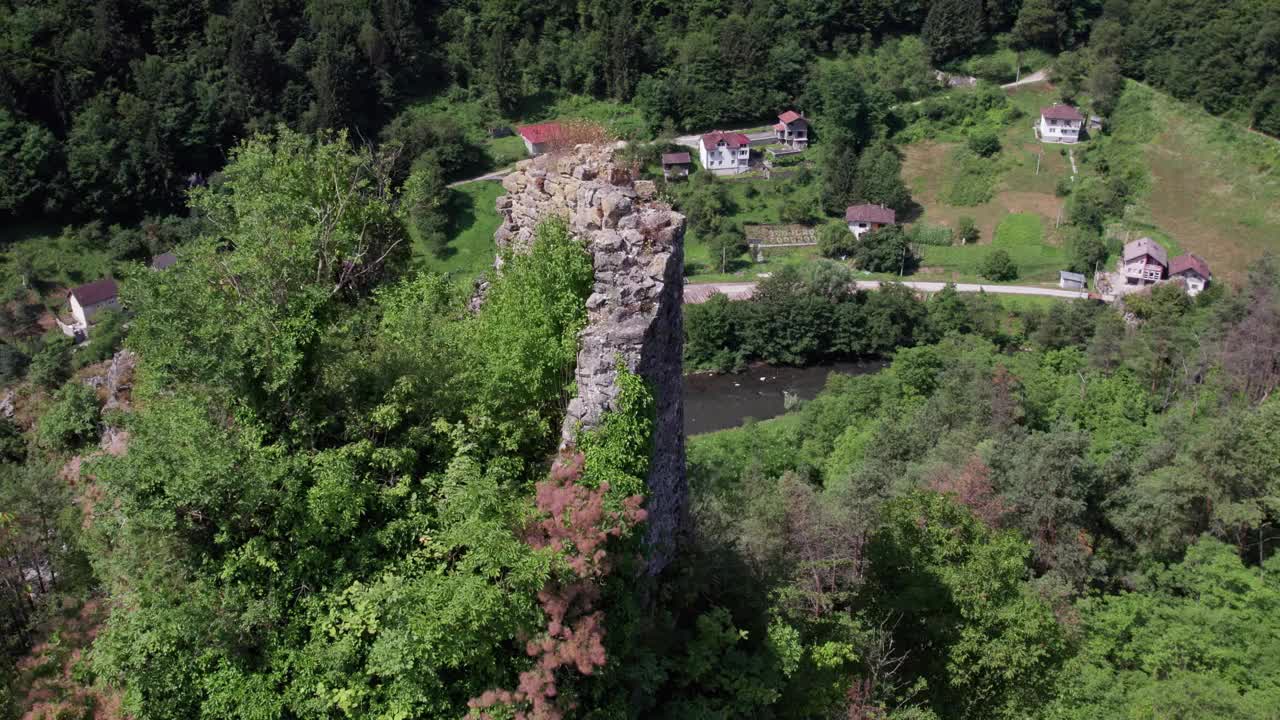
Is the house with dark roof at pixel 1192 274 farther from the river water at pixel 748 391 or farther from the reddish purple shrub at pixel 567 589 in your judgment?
the reddish purple shrub at pixel 567 589

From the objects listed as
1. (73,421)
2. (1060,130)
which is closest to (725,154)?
(1060,130)

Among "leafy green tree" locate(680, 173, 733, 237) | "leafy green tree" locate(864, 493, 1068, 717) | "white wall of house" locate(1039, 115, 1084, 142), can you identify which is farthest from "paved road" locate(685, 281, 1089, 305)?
"leafy green tree" locate(864, 493, 1068, 717)

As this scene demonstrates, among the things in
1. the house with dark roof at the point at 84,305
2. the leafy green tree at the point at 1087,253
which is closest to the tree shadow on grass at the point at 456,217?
the house with dark roof at the point at 84,305

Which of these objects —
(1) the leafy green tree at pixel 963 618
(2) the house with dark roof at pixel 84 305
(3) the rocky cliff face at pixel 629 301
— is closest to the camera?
(3) the rocky cliff face at pixel 629 301

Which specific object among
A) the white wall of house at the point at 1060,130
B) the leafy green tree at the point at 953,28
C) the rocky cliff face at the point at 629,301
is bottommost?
the white wall of house at the point at 1060,130

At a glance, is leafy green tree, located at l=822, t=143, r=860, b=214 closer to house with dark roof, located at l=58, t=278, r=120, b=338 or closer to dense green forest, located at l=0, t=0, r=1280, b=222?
dense green forest, located at l=0, t=0, r=1280, b=222

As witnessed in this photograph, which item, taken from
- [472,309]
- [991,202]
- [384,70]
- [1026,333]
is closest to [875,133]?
[991,202]
